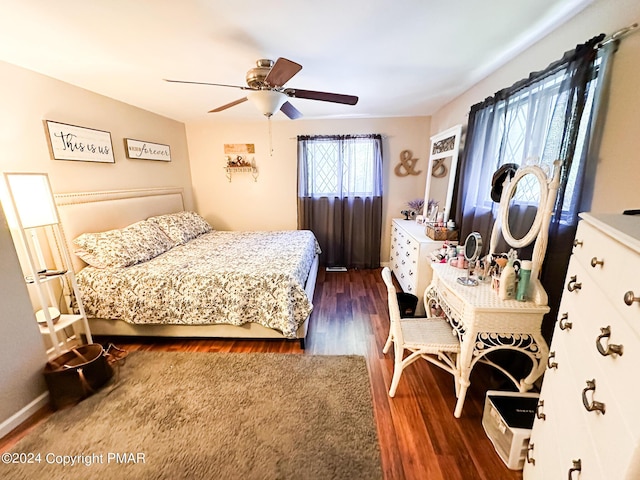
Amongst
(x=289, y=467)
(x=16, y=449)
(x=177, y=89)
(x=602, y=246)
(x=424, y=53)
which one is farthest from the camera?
(x=177, y=89)

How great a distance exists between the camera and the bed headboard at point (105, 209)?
2236 mm

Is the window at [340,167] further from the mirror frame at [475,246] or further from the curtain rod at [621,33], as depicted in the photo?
the curtain rod at [621,33]

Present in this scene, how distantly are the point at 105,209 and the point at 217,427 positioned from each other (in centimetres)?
231

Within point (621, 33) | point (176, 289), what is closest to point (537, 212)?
point (621, 33)

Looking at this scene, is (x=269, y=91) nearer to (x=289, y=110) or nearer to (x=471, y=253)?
(x=289, y=110)

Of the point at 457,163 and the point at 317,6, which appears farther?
the point at 457,163

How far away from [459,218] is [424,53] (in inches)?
57.7

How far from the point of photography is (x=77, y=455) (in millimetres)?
1402

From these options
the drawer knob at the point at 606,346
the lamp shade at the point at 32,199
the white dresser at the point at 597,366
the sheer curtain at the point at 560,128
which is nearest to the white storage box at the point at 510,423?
the white dresser at the point at 597,366

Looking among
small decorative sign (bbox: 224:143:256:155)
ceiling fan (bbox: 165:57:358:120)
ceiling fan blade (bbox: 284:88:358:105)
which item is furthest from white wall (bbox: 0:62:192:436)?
ceiling fan blade (bbox: 284:88:358:105)

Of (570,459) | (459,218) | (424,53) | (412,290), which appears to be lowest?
(412,290)

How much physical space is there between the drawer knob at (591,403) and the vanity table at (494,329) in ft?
2.28

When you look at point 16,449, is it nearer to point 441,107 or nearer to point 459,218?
point 459,218

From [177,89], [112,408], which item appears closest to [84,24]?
[177,89]
